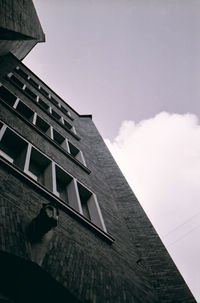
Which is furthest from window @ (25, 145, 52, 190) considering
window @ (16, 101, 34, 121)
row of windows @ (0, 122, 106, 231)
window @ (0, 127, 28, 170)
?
window @ (16, 101, 34, 121)

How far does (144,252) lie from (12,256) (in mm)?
3985

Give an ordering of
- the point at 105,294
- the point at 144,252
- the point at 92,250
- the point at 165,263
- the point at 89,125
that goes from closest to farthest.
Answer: the point at 105,294, the point at 92,250, the point at 165,263, the point at 144,252, the point at 89,125

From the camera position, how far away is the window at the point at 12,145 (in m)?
5.63

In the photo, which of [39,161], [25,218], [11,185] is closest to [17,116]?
[39,161]

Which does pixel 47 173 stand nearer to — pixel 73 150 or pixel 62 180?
pixel 62 180

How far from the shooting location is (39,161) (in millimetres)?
6109

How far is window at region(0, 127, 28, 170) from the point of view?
563 centimetres

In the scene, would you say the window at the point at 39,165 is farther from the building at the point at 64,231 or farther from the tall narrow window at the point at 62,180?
the tall narrow window at the point at 62,180

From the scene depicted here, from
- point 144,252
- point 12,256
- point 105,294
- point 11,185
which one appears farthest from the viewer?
point 144,252

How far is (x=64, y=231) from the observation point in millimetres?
4086

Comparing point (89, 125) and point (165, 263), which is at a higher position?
point (89, 125)

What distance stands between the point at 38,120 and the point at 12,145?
3565 millimetres

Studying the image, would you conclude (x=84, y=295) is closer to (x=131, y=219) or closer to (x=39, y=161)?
(x=39, y=161)

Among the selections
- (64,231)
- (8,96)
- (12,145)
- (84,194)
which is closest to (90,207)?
(84,194)
